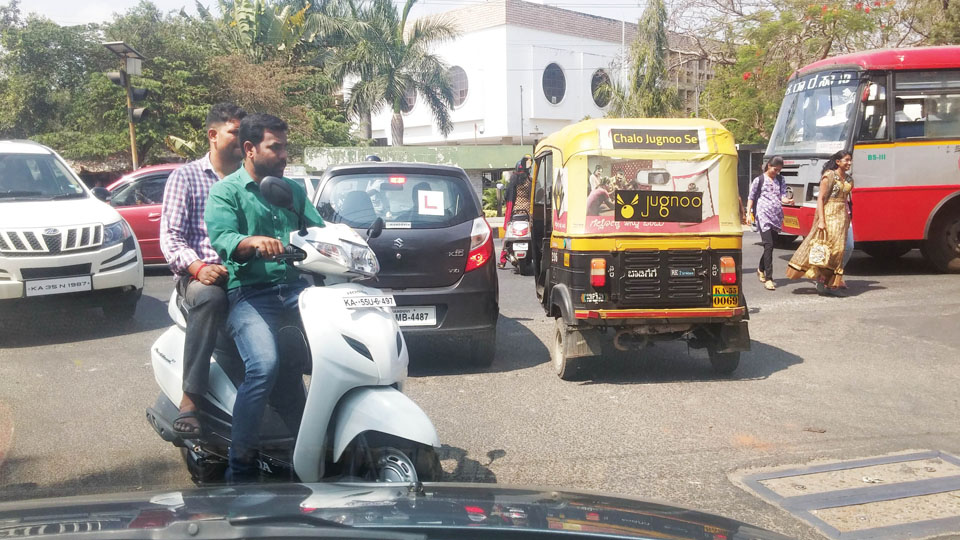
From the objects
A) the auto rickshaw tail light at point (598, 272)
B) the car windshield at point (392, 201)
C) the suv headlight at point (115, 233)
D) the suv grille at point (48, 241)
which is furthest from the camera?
the suv headlight at point (115, 233)

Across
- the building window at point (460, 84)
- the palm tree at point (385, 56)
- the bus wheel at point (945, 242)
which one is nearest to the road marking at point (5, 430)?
the bus wheel at point (945, 242)

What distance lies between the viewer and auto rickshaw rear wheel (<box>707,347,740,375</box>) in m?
6.88

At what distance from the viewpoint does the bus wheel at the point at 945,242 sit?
12453 mm

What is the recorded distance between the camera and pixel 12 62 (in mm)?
30391

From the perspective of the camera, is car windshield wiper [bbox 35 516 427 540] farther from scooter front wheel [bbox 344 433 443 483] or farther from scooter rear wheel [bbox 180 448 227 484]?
scooter rear wheel [bbox 180 448 227 484]

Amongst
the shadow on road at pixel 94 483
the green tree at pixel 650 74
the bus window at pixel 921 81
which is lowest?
the shadow on road at pixel 94 483

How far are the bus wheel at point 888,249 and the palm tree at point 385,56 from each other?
1031 inches

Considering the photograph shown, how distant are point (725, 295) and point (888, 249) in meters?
8.49

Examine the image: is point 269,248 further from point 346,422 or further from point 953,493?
point 953,493

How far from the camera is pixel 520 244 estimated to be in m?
13.6

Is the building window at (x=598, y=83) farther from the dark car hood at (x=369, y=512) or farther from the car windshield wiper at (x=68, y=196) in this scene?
the dark car hood at (x=369, y=512)

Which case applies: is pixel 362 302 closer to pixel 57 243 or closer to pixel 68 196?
pixel 57 243

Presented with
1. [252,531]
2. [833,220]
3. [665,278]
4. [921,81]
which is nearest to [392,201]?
[665,278]

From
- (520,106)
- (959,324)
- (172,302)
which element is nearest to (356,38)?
(520,106)
